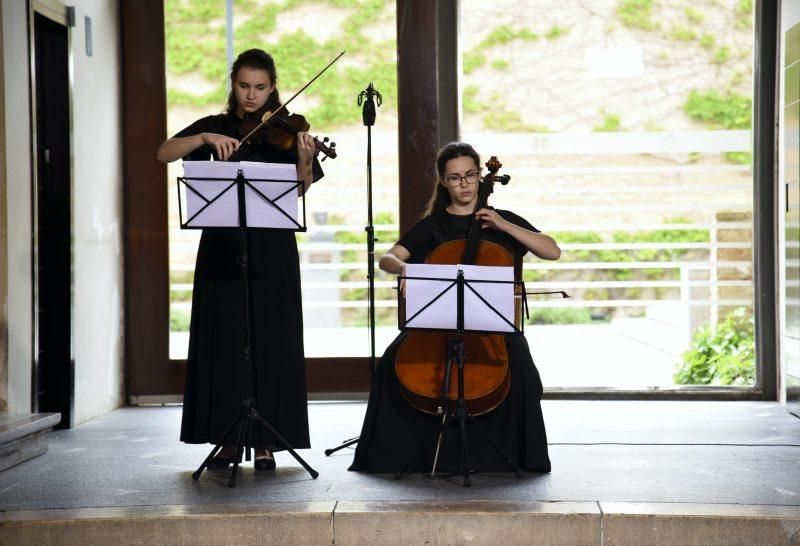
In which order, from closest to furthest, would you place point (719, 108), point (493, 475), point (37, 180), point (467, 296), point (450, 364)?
point (467, 296) < point (450, 364) < point (493, 475) < point (37, 180) < point (719, 108)

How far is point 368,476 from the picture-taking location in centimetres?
341

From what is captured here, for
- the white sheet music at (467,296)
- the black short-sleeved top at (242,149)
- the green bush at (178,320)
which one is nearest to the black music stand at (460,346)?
the white sheet music at (467,296)

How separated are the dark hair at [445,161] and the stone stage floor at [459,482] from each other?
0.89 meters

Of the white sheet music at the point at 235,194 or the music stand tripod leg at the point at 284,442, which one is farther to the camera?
the music stand tripod leg at the point at 284,442

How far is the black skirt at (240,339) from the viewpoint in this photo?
353cm

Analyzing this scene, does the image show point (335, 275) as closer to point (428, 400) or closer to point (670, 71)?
point (670, 71)

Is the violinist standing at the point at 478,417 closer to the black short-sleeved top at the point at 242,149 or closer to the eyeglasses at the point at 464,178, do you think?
the eyeglasses at the point at 464,178

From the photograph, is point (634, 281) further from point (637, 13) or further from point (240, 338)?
point (240, 338)

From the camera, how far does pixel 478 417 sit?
3.46 meters

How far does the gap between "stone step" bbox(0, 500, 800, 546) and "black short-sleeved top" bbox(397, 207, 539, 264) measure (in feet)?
3.10

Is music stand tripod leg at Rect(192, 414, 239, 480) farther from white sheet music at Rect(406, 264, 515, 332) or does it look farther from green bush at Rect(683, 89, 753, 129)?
green bush at Rect(683, 89, 753, 129)

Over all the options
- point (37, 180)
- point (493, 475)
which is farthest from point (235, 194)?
point (37, 180)

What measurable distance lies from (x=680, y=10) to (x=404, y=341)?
9.01 ft

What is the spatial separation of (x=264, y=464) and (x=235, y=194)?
90 centimetres
